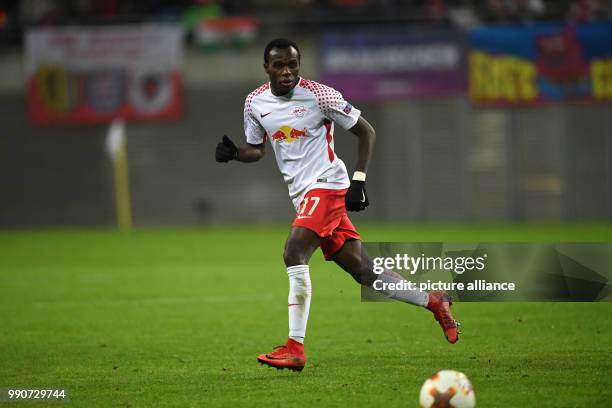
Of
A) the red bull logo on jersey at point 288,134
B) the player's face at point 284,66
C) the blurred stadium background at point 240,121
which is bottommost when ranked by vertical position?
the blurred stadium background at point 240,121

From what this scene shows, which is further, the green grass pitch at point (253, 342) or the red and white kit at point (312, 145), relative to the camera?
the red and white kit at point (312, 145)

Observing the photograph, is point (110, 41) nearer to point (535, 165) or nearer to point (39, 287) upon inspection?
point (535, 165)

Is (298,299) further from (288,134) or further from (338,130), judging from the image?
(338,130)

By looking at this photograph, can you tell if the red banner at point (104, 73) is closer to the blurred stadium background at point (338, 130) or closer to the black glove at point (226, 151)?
the blurred stadium background at point (338, 130)

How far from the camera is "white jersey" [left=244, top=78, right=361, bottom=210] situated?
316 inches

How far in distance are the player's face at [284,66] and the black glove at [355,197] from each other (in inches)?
34.5

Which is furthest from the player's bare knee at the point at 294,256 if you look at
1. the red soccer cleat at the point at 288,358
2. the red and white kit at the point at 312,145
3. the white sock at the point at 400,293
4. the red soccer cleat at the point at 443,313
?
the red soccer cleat at the point at 443,313

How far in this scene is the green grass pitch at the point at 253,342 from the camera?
7.07m

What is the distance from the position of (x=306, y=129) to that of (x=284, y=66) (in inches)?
19.2

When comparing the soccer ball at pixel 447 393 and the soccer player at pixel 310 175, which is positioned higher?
the soccer player at pixel 310 175

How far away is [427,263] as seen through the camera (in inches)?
326

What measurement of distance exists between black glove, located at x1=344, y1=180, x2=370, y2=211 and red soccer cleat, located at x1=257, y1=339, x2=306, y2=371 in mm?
1053

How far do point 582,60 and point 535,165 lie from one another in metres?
3.02

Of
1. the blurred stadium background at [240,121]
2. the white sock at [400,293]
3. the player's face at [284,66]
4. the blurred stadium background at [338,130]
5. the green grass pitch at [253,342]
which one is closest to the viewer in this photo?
the green grass pitch at [253,342]
